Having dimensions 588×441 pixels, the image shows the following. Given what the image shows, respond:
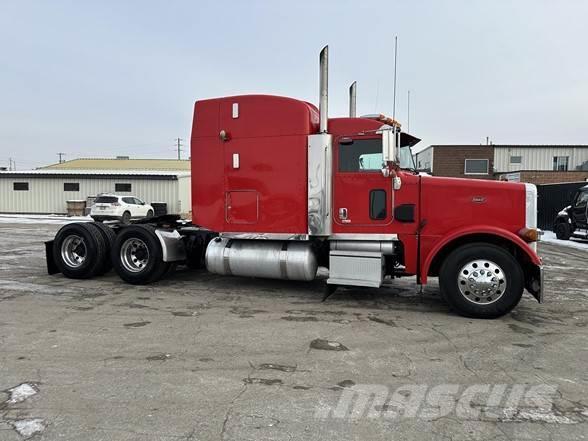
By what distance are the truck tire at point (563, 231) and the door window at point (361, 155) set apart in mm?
15690

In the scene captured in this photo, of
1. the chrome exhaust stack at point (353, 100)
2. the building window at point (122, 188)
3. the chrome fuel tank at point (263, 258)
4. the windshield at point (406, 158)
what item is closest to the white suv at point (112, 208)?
the building window at point (122, 188)

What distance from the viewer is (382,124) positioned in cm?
705

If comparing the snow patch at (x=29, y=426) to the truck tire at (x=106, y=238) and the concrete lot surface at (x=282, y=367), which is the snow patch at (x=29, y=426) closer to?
the concrete lot surface at (x=282, y=367)

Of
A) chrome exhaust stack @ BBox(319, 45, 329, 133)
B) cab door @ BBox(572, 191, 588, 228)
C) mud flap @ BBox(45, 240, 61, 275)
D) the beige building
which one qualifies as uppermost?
the beige building

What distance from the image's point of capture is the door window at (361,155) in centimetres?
709

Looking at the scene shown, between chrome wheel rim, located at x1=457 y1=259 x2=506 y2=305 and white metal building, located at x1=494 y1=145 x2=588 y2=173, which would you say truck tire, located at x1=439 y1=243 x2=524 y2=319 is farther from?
white metal building, located at x1=494 y1=145 x2=588 y2=173

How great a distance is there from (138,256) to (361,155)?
4.52 meters

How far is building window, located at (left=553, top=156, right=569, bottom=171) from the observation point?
119ft

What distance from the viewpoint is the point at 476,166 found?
35688mm

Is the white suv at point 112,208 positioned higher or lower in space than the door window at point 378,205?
lower

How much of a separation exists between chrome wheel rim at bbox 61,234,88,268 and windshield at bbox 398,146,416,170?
6147 millimetres

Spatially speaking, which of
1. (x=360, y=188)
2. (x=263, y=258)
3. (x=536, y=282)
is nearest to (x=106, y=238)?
(x=263, y=258)

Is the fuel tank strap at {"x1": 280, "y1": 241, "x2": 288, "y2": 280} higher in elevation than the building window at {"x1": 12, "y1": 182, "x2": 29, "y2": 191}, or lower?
lower

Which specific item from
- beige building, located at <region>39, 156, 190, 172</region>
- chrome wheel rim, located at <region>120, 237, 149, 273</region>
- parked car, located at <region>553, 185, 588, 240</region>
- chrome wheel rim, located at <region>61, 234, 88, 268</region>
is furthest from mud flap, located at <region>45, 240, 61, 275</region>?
beige building, located at <region>39, 156, 190, 172</region>
